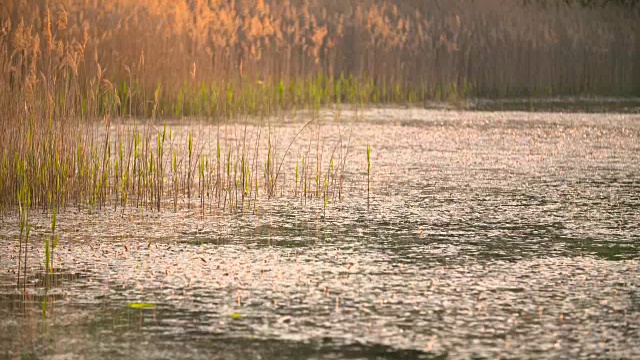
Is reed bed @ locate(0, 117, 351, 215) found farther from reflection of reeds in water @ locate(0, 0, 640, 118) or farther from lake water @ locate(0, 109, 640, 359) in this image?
reflection of reeds in water @ locate(0, 0, 640, 118)

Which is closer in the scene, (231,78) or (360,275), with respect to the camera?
(360,275)

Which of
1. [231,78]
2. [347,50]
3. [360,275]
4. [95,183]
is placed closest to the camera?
[360,275]

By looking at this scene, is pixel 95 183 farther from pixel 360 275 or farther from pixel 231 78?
pixel 231 78

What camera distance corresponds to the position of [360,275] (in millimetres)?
5117

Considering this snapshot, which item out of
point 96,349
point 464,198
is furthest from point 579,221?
point 96,349

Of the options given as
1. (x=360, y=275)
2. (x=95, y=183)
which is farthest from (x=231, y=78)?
(x=360, y=275)

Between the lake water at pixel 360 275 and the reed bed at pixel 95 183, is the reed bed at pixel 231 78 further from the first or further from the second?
the lake water at pixel 360 275

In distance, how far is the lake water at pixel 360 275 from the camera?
13.1 ft

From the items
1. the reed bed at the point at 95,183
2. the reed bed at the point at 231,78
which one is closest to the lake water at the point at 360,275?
the reed bed at the point at 95,183

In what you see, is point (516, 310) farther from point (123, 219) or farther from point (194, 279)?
point (123, 219)

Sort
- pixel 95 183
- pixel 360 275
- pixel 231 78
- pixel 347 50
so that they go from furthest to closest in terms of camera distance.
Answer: pixel 347 50 < pixel 231 78 < pixel 95 183 < pixel 360 275

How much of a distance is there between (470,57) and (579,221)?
963cm

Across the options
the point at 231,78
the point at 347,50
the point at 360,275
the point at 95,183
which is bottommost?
the point at 360,275

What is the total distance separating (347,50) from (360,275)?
10790 millimetres
